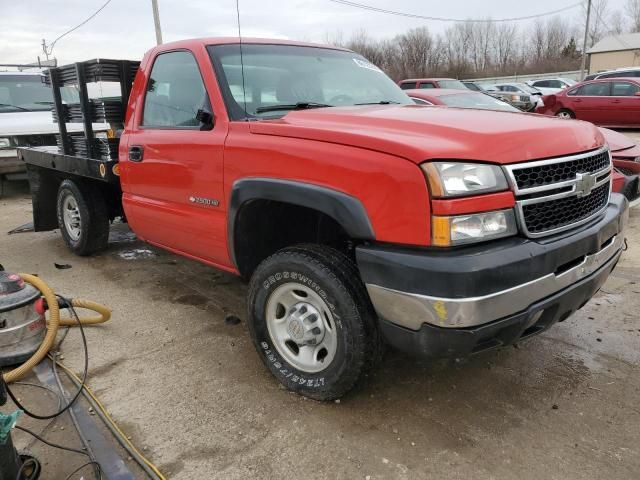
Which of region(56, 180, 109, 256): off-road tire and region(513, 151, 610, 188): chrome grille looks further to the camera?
region(56, 180, 109, 256): off-road tire

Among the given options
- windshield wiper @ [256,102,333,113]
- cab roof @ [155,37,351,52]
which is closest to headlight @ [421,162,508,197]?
windshield wiper @ [256,102,333,113]

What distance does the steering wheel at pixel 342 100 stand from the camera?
3408mm

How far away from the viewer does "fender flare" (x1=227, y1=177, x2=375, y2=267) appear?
2270 mm

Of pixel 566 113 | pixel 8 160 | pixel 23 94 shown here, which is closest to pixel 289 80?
pixel 8 160

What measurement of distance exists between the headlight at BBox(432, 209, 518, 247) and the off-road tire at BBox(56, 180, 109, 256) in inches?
155

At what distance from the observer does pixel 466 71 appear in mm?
56250

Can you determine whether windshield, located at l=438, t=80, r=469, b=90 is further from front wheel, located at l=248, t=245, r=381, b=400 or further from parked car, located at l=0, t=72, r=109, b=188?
front wheel, located at l=248, t=245, r=381, b=400

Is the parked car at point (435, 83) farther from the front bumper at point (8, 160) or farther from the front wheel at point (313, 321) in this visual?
the front wheel at point (313, 321)

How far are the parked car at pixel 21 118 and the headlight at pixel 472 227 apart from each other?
23.4 feet

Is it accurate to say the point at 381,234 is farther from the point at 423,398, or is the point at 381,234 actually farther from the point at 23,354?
the point at 23,354

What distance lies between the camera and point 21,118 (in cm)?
874

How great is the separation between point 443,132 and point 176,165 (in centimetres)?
182

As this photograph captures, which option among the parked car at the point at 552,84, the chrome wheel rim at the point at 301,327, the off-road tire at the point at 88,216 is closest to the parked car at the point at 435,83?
the off-road tire at the point at 88,216

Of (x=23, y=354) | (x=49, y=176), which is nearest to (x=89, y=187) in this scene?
(x=49, y=176)
